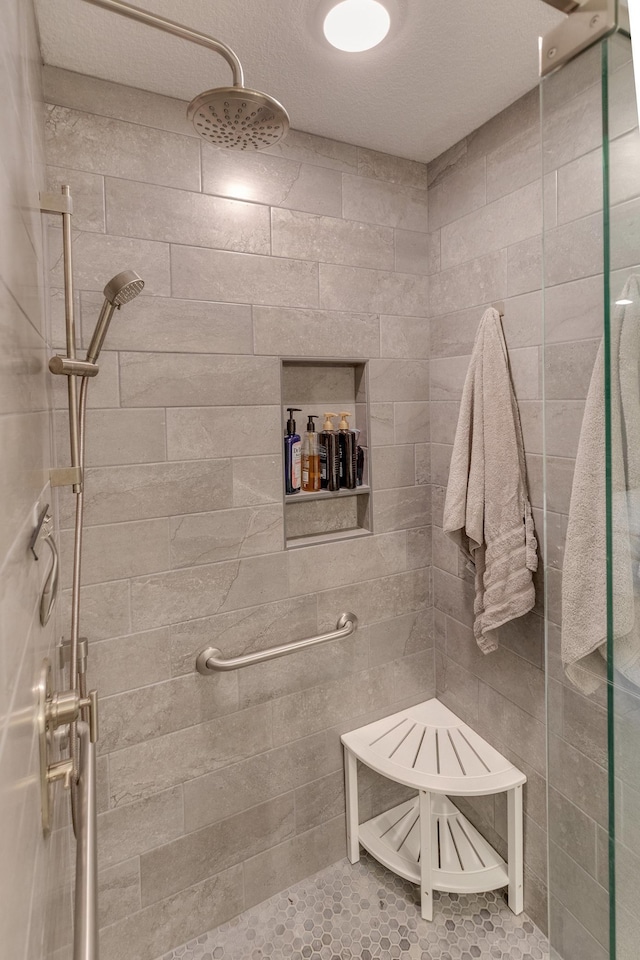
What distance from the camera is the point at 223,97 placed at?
85cm

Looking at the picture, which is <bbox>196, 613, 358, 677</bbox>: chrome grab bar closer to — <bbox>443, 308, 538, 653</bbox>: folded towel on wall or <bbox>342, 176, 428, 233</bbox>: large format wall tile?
<bbox>443, 308, 538, 653</bbox>: folded towel on wall

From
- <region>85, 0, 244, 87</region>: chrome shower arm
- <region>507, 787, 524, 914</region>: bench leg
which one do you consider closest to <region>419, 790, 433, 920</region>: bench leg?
<region>507, 787, 524, 914</region>: bench leg

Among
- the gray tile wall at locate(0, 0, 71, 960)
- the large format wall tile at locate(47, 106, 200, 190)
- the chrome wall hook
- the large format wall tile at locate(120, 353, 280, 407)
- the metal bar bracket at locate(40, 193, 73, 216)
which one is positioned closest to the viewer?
the gray tile wall at locate(0, 0, 71, 960)

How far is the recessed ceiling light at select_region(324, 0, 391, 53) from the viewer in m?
1.14

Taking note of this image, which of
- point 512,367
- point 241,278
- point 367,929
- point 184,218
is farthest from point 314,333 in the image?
point 367,929

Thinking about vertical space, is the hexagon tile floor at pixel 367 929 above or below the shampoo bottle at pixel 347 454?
below

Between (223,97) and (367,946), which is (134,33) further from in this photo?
(367,946)

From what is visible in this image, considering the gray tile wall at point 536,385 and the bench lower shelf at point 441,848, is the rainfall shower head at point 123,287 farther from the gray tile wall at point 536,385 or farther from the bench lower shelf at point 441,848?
the bench lower shelf at point 441,848

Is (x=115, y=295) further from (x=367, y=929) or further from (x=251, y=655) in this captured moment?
(x=367, y=929)

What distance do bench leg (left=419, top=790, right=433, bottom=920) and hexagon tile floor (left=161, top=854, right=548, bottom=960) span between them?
2.5 inches

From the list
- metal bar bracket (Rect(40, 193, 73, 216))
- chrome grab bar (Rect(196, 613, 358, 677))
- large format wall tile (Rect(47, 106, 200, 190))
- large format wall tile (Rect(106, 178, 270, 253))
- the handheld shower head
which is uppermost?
large format wall tile (Rect(47, 106, 200, 190))

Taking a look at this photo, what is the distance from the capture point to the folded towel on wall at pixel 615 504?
54 cm

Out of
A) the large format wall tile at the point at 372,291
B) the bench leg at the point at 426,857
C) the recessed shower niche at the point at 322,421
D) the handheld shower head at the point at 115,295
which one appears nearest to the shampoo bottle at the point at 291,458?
the recessed shower niche at the point at 322,421

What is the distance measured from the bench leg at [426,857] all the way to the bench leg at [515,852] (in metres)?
0.26
